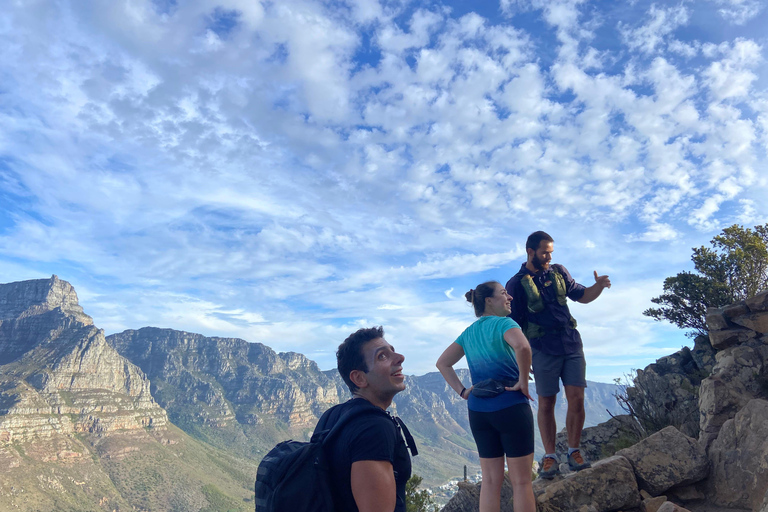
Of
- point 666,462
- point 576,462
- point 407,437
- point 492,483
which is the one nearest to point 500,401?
point 492,483

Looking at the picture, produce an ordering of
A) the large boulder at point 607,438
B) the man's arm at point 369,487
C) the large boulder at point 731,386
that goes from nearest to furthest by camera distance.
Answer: the man's arm at point 369,487
the large boulder at point 731,386
the large boulder at point 607,438

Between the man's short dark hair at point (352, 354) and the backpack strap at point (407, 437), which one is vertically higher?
the man's short dark hair at point (352, 354)

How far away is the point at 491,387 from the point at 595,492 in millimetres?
2266

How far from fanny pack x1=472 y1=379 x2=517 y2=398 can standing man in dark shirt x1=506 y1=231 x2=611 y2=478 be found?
5.63ft

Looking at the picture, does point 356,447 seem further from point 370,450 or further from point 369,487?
point 369,487

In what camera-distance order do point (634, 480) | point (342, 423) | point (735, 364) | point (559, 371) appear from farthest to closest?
point (735, 364) → point (559, 371) → point (634, 480) → point (342, 423)

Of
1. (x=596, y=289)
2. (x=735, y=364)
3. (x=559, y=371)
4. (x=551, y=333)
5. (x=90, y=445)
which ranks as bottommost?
(x=90, y=445)

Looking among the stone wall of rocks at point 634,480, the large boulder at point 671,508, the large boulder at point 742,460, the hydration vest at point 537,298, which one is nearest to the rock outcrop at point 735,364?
the large boulder at point 742,460

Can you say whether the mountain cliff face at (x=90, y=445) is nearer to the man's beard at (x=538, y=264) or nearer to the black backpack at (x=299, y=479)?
the man's beard at (x=538, y=264)

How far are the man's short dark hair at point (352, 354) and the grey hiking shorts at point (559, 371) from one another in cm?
332

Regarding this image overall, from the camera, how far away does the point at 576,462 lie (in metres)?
5.67

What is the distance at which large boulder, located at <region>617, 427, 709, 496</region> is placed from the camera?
5.26m

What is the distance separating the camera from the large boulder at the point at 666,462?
5.26 metres

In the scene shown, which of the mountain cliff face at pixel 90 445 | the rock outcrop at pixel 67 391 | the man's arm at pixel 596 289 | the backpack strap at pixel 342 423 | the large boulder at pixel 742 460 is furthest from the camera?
the rock outcrop at pixel 67 391
